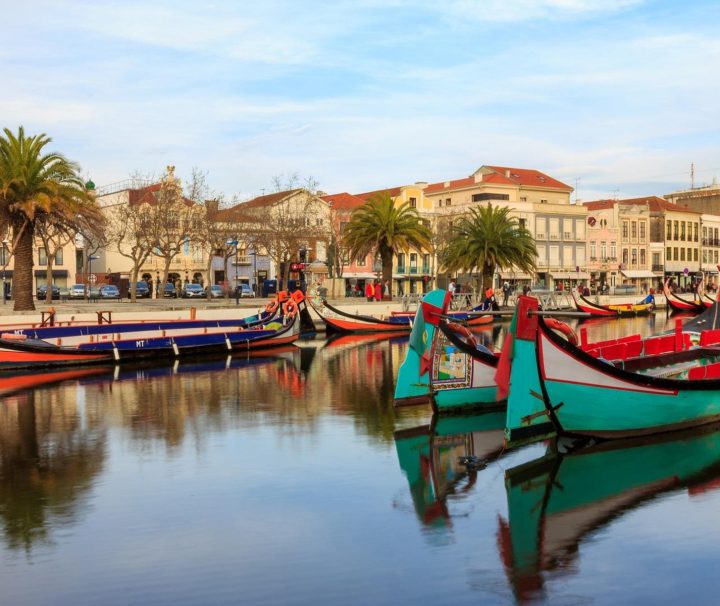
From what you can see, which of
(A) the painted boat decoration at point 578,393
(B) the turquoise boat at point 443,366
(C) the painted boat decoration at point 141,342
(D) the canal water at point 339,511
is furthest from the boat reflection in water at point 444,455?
(C) the painted boat decoration at point 141,342

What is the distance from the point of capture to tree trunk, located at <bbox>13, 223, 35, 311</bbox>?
3819 centimetres

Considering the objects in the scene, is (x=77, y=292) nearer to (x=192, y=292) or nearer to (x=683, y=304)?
(x=192, y=292)

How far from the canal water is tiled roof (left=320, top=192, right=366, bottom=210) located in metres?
62.2

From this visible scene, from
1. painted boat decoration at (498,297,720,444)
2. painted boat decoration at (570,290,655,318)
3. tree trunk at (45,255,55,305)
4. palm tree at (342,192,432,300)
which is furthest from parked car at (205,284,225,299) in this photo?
painted boat decoration at (498,297,720,444)

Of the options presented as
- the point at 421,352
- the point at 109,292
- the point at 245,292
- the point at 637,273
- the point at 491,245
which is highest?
the point at 491,245

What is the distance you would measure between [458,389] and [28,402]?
33.8 feet

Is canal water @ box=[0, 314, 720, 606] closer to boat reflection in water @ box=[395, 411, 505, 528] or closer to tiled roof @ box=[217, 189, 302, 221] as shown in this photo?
boat reflection in water @ box=[395, 411, 505, 528]

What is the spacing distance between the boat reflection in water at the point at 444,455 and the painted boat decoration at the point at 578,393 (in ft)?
3.62

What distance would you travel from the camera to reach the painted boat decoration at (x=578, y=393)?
44.8 ft

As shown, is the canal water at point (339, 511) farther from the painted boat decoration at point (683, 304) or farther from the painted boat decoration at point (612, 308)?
the painted boat decoration at point (683, 304)

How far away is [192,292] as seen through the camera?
67125 millimetres

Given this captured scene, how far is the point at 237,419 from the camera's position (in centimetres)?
1878

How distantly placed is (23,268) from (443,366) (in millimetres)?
26562

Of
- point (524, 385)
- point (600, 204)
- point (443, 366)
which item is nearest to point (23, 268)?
point (443, 366)
